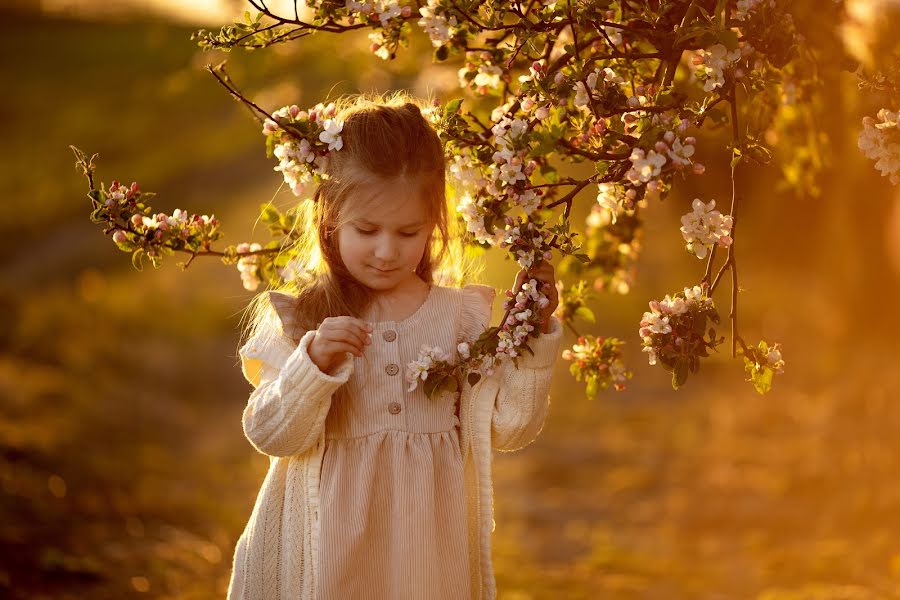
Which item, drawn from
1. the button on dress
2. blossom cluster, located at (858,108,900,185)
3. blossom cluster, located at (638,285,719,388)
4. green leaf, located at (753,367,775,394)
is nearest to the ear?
the button on dress

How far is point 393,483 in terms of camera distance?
2.74 meters

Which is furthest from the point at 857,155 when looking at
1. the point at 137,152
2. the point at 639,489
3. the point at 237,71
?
the point at 137,152

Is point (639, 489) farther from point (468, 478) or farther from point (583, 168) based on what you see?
point (468, 478)

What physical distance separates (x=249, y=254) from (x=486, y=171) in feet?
2.69

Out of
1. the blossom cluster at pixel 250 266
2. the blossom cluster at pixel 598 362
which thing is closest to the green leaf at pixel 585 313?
the blossom cluster at pixel 598 362

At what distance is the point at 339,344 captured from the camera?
2.54 meters

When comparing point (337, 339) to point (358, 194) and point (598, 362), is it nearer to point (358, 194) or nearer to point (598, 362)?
point (358, 194)

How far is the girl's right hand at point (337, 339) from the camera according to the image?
8.34 feet

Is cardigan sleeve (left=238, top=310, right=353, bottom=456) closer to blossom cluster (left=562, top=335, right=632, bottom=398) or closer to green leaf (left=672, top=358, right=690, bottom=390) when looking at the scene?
blossom cluster (left=562, top=335, right=632, bottom=398)

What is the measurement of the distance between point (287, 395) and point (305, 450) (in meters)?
0.19

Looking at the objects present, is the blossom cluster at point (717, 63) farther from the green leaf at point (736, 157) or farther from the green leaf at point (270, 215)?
the green leaf at point (270, 215)

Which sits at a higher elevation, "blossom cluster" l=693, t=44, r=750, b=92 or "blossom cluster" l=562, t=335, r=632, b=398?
"blossom cluster" l=693, t=44, r=750, b=92

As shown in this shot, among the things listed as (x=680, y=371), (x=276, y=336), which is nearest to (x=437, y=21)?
(x=276, y=336)

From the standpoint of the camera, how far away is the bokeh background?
5316 mm
